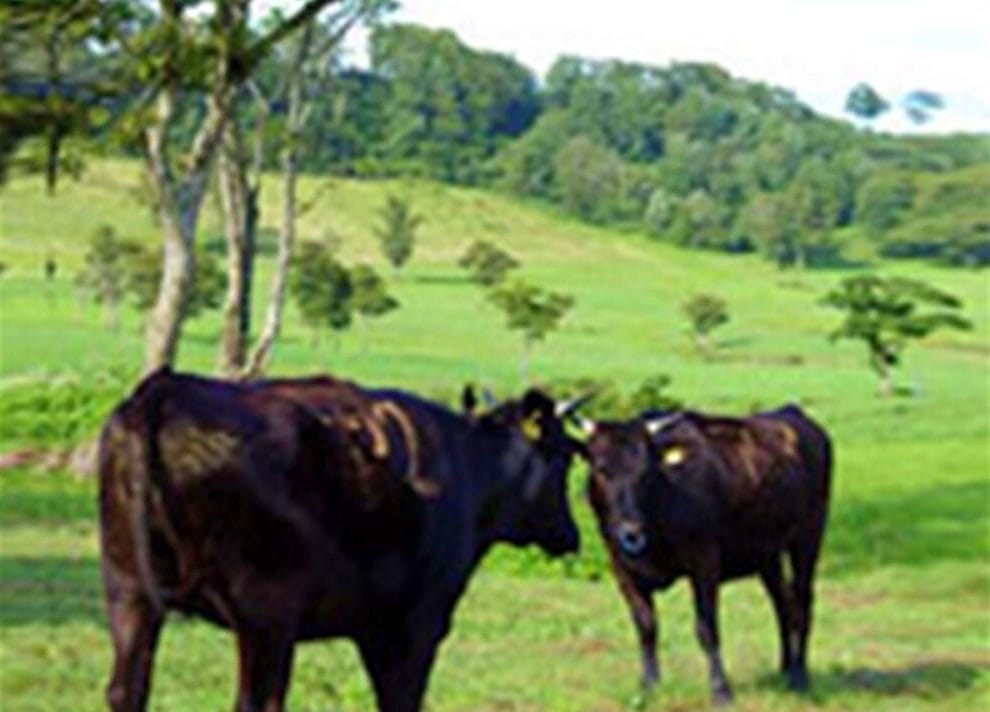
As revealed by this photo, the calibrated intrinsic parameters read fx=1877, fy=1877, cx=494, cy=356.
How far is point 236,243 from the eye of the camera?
32188 mm

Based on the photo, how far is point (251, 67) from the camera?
65.5 feet

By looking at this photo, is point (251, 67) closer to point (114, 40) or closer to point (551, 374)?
point (114, 40)

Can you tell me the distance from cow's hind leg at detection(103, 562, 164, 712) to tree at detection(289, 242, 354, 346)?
76.8 metres

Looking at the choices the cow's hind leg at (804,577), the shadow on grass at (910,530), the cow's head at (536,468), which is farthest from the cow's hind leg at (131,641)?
the shadow on grass at (910,530)

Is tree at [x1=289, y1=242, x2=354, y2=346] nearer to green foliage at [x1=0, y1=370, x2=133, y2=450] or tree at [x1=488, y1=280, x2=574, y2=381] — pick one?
tree at [x1=488, y1=280, x2=574, y2=381]

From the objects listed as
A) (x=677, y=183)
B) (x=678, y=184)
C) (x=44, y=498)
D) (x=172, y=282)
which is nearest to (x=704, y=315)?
(x=44, y=498)

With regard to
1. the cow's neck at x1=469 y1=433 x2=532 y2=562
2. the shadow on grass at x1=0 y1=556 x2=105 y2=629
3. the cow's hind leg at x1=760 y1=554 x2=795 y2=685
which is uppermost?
the cow's neck at x1=469 y1=433 x2=532 y2=562

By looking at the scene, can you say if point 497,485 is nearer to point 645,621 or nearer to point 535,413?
point 535,413

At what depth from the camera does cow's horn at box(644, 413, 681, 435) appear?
45.4 ft

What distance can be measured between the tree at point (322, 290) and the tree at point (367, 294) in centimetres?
184

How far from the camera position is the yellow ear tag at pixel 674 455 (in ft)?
45.8

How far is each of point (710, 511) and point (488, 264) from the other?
99896 mm

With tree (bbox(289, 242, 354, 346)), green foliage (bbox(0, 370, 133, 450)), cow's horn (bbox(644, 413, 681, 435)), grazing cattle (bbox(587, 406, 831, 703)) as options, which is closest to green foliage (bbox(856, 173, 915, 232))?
tree (bbox(289, 242, 354, 346))

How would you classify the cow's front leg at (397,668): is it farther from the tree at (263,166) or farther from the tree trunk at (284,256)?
the tree trunk at (284,256)
